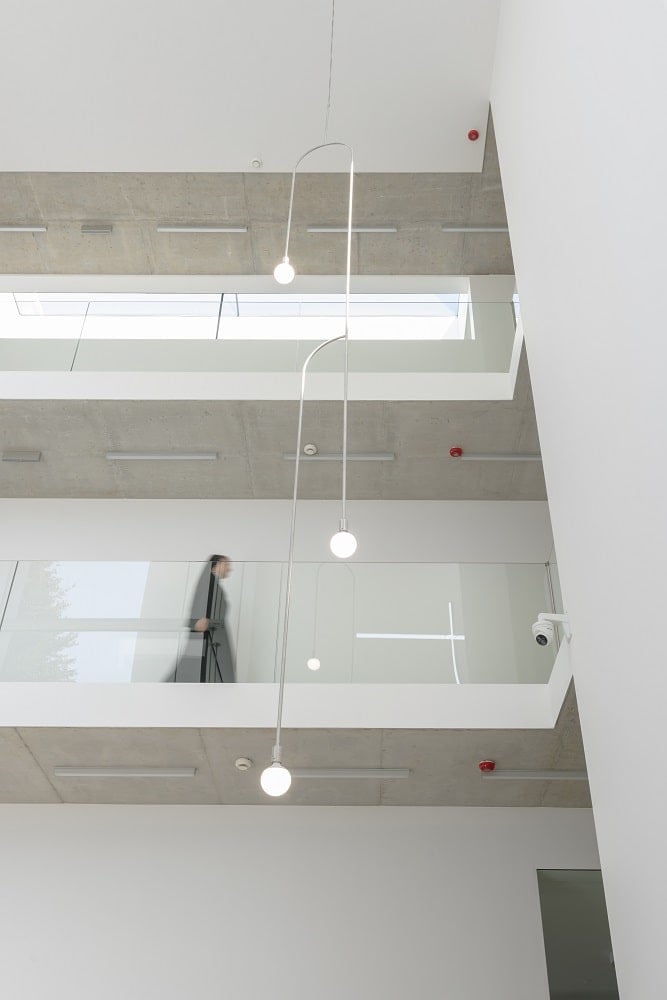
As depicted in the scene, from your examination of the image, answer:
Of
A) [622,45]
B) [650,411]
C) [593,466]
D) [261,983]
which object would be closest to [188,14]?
[622,45]

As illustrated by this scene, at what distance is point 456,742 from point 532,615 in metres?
1.02

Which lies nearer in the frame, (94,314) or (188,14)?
(188,14)

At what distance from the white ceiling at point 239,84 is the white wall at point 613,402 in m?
2.66

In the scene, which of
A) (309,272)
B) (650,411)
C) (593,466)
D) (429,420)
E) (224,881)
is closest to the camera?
(650,411)

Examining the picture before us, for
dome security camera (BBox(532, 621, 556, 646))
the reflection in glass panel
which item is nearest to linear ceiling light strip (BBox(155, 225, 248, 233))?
dome security camera (BBox(532, 621, 556, 646))

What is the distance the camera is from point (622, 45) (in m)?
3.19

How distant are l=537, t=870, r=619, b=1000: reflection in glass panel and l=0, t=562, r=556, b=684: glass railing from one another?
1816mm

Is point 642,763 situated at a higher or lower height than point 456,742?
A: lower

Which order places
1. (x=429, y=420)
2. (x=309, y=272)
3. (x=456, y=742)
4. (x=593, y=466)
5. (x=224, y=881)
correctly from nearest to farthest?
(x=593, y=466) → (x=456, y=742) → (x=224, y=881) → (x=429, y=420) → (x=309, y=272)

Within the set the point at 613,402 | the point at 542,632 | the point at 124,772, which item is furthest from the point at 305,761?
the point at 613,402

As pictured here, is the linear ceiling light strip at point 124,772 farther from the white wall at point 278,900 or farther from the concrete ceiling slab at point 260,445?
the concrete ceiling slab at point 260,445

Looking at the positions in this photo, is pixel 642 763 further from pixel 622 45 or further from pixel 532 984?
pixel 532 984

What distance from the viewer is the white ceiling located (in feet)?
23.0

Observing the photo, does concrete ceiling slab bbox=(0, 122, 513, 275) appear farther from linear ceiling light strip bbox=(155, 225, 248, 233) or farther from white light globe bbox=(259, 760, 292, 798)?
white light globe bbox=(259, 760, 292, 798)
